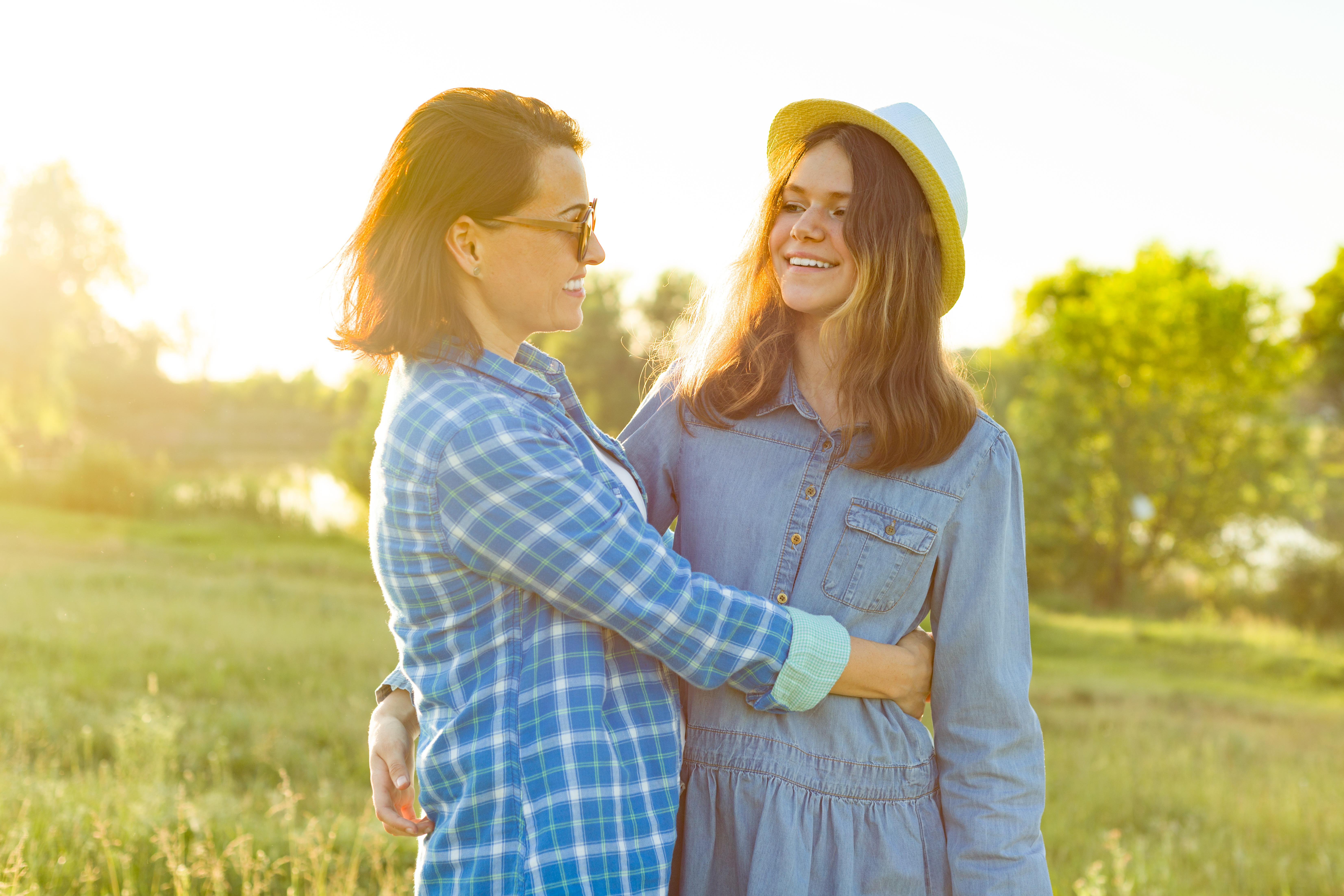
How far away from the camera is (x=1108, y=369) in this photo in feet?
68.9

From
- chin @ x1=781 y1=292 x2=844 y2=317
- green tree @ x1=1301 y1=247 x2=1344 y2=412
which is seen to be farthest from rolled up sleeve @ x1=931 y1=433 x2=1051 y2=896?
green tree @ x1=1301 y1=247 x2=1344 y2=412

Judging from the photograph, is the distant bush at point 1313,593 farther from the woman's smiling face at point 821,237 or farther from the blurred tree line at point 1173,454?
the woman's smiling face at point 821,237

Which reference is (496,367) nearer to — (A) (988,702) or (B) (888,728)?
(B) (888,728)

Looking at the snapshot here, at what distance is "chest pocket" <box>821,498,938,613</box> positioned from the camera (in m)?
1.92

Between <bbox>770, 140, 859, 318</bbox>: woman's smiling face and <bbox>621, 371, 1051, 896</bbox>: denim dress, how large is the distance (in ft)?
1.02

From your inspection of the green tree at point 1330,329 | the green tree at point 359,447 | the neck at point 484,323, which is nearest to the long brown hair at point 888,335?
the neck at point 484,323

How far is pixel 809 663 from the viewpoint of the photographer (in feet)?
5.68

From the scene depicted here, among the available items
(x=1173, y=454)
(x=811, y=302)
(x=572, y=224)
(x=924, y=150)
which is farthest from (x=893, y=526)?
(x=1173, y=454)

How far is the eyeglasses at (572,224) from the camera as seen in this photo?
1.75m

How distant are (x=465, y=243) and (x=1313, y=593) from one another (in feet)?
66.4

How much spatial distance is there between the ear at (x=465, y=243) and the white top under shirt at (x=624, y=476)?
0.39 metres

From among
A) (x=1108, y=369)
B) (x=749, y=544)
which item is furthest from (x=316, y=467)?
(x=749, y=544)

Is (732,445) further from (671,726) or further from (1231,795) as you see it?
(1231,795)

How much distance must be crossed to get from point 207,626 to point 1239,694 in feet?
37.4
